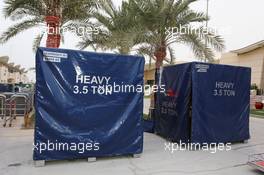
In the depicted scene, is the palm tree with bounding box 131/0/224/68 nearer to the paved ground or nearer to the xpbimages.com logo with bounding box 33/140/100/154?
the paved ground

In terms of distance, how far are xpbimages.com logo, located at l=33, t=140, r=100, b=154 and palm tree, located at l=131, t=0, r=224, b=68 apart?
580 centimetres

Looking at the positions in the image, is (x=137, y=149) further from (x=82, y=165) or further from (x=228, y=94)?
(x=228, y=94)

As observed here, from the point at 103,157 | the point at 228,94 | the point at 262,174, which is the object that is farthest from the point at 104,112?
the point at 228,94

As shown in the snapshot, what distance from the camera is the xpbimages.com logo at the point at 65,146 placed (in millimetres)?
4281

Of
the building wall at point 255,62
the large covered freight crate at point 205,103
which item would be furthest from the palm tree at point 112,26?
the building wall at point 255,62

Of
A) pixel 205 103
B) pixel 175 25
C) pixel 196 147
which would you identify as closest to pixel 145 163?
pixel 196 147

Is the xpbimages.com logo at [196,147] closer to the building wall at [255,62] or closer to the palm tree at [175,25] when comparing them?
the palm tree at [175,25]

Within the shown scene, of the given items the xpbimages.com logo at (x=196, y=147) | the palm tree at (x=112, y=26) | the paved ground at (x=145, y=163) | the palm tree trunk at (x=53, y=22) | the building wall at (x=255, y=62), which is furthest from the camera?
the building wall at (x=255, y=62)

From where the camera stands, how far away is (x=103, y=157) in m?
4.86

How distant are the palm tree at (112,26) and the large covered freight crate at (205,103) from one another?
3151mm

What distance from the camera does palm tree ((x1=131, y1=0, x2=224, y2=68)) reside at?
372 inches

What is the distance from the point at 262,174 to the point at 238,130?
2278 millimetres

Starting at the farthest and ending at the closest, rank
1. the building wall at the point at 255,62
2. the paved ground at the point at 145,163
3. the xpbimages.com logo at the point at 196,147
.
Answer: the building wall at the point at 255,62 < the xpbimages.com logo at the point at 196,147 < the paved ground at the point at 145,163

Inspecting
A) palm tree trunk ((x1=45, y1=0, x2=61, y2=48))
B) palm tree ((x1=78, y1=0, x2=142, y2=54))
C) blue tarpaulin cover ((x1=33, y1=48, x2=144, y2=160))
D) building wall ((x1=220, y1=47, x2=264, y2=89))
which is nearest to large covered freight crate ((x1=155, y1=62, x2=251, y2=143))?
blue tarpaulin cover ((x1=33, y1=48, x2=144, y2=160))
